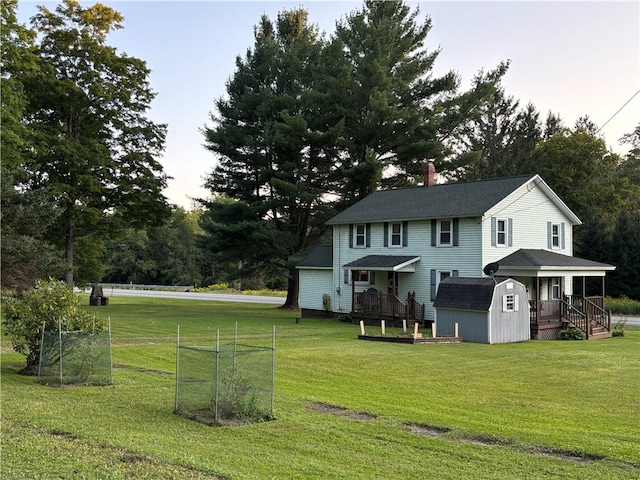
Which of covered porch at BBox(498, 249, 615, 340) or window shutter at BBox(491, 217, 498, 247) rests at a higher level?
window shutter at BBox(491, 217, 498, 247)

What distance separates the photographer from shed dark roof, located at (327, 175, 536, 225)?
3067 centimetres

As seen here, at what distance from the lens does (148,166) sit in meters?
41.9

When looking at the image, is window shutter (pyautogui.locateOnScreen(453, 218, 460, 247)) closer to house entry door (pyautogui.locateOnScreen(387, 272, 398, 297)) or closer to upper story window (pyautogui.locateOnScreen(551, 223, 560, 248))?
house entry door (pyautogui.locateOnScreen(387, 272, 398, 297))

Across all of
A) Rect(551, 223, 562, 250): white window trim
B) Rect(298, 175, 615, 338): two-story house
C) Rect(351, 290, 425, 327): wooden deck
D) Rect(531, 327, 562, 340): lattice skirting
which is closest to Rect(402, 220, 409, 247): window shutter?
Rect(298, 175, 615, 338): two-story house

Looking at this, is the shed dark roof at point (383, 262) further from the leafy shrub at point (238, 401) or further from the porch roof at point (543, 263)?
the leafy shrub at point (238, 401)

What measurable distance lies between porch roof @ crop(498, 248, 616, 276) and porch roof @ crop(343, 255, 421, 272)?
4.70 meters

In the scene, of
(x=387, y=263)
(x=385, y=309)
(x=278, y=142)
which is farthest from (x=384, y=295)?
(x=278, y=142)

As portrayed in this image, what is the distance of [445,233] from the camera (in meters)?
31.5

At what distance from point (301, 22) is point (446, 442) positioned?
48063 millimetres

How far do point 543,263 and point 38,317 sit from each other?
71.4 feet

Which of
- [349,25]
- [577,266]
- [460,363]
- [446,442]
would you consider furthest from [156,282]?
[446,442]

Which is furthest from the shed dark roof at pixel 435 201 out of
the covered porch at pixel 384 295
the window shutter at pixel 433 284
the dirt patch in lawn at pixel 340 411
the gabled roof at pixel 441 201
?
the dirt patch in lawn at pixel 340 411

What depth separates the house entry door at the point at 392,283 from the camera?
33.2 meters

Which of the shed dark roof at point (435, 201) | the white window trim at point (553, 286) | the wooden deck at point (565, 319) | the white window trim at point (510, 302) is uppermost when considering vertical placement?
the shed dark roof at point (435, 201)
